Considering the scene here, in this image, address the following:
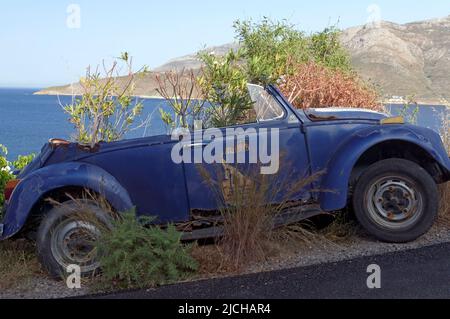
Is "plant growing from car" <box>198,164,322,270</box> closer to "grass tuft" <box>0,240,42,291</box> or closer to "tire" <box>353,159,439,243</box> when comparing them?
"tire" <box>353,159,439,243</box>

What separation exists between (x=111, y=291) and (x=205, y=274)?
85 centimetres

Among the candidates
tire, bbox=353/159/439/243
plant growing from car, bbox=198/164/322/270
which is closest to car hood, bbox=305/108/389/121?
tire, bbox=353/159/439/243

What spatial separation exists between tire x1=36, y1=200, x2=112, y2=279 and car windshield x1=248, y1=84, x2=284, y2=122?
6.29ft

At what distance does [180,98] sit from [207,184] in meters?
3.33

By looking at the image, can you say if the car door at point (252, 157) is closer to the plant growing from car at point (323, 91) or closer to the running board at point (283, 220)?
the running board at point (283, 220)

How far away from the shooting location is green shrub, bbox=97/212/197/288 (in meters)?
5.34

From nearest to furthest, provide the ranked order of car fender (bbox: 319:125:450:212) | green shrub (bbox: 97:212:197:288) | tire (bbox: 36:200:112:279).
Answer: green shrub (bbox: 97:212:197:288), tire (bbox: 36:200:112:279), car fender (bbox: 319:125:450:212)

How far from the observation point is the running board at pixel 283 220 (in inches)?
235

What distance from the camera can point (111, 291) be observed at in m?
5.32

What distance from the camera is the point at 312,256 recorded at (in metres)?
6.12

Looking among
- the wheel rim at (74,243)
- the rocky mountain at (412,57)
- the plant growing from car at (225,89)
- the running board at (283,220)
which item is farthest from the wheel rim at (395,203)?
the rocky mountain at (412,57)

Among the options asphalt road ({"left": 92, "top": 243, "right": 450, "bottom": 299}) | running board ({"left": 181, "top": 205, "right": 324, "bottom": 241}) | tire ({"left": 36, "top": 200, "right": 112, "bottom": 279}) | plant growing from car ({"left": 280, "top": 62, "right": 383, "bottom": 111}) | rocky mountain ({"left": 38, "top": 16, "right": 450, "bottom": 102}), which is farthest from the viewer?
rocky mountain ({"left": 38, "top": 16, "right": 450, "bottom": 102})

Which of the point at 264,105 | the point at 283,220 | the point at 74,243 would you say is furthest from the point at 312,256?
the point at 74,243

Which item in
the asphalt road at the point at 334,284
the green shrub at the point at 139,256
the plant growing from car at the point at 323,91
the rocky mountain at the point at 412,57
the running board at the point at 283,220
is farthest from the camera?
the rocky mountain at the point at 412,57
